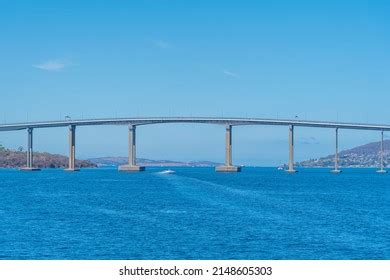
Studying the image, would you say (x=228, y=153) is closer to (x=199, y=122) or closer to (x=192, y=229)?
(x=199, y=122)

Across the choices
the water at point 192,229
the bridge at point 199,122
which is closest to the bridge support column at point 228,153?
the bridge at point 199,122

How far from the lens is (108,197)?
5559cm

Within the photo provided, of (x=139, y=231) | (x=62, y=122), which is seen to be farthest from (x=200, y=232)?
(x=62, y=122)

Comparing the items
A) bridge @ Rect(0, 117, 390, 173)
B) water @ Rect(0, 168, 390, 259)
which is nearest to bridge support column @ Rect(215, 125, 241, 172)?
bridge @ Rect(0, 117, 390, 173)

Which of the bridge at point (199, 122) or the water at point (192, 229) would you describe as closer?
the water at point (192, 229)

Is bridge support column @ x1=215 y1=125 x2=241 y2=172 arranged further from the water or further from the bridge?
the water

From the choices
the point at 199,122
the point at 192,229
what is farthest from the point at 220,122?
the point at 192,229

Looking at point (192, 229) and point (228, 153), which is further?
point (228, 153)

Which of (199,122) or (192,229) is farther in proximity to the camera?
(199,122)

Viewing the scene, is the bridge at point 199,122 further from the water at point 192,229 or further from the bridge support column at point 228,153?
the water at point 192,229

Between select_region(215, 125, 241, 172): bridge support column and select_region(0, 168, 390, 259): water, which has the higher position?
select_region(215, 125, 241, 172): bridge support column

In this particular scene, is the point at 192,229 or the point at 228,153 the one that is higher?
the point at 228,153

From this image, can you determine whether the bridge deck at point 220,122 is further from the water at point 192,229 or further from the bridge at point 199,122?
→ the water at point 192,229

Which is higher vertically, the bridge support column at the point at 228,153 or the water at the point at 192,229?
the bridge support column at the point at 228,153
